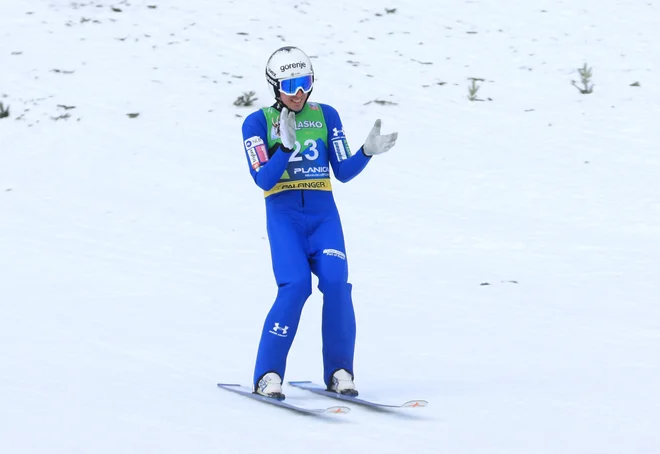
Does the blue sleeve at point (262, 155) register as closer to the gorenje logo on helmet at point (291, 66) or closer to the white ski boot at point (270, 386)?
the gorenje logo on helmet at point (291, 66)

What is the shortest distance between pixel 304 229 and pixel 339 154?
492 millimetres

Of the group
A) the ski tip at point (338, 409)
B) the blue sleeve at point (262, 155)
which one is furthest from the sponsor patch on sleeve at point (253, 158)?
the ski tip at point (338, 409)

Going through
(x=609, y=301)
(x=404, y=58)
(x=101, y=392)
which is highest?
(x=404, y=58)

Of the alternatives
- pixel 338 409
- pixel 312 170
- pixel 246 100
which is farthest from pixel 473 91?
pixel 338 409

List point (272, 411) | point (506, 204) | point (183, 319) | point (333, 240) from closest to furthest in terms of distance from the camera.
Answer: point (272, 411)
point (333, 240)
point (183, 319)
point (506, 204)

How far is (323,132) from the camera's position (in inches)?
243

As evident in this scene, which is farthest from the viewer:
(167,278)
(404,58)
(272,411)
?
(404,58)

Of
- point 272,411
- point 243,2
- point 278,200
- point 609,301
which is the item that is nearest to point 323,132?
point 278,200

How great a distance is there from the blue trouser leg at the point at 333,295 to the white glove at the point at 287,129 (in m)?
0.56

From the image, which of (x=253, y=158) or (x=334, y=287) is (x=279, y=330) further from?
(x=253, y=158)

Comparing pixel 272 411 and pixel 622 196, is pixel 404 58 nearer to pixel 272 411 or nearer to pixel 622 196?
pixel 622 196

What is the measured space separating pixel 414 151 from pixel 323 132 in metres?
6.28

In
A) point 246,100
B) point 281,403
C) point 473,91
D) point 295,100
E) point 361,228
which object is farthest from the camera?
point 473,91

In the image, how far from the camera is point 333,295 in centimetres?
593
